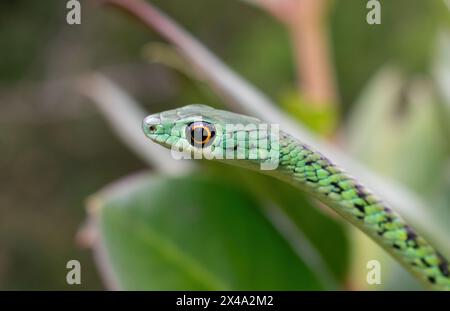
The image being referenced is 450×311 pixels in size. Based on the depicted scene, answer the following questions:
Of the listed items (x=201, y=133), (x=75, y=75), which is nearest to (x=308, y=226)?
(x=201, y=133)

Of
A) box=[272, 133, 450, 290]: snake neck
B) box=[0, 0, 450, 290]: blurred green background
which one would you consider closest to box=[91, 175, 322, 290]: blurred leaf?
box=[272, 133, 450, 290]: snake neck

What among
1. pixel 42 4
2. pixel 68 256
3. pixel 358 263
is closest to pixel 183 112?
pixel 358 263

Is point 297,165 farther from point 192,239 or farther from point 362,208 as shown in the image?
point 192,239

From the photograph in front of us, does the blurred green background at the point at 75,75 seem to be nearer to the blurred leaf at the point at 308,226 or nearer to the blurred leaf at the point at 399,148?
the blurred leaf at the point at 399,148
